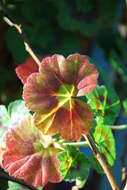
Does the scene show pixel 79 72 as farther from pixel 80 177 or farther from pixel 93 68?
pixel 80 177

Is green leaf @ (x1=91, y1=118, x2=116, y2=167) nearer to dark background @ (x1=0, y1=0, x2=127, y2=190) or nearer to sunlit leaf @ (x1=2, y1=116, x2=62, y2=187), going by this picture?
sunlit leaf @ (x1=2, y1=116, x2=62, y2=187)

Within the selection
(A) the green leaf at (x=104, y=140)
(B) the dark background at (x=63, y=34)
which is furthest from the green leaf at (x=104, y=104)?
(B) the dark background at (x=63, y=34)

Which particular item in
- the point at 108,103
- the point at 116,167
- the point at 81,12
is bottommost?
the point at 116,167

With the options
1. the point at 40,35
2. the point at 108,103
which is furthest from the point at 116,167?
the point at 108,103

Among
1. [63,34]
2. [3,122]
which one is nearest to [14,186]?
[3,122]

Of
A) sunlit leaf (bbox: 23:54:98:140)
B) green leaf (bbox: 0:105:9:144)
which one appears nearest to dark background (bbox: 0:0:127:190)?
green leaf (bbox: 0:105:9:144)

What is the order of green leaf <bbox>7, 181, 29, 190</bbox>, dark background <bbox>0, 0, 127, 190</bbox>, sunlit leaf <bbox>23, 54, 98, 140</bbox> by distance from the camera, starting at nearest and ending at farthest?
sunlit leaf <bbox>23, 54, 98, 140</bbox>
green leaf <bbox>7, 181, 29, 190</bbox>
dark background <bbox>0, 0, 127, 190</bbox>
